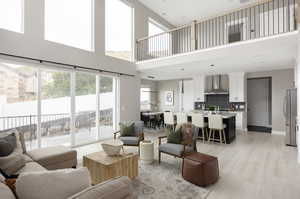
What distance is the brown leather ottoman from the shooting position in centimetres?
256

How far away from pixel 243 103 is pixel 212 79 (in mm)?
1765

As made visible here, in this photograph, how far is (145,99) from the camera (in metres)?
9.39

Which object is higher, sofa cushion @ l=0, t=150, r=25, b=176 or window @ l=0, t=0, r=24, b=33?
window @ l=0, t=0, r=24, b=33

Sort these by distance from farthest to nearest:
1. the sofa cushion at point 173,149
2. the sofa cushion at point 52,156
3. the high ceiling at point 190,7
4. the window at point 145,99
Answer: the window at point 145,99
the high ceiling at point 190,7
the sofa cushion at point 173,149
the sofa cushion at point 52,156

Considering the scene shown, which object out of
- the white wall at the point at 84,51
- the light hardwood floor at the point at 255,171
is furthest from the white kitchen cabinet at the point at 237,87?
the white wall at the point at 84,51

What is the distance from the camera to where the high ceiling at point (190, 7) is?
22.0ft

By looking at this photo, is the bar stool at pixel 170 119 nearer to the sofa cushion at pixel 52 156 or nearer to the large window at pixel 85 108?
the large window at pixel 85 108

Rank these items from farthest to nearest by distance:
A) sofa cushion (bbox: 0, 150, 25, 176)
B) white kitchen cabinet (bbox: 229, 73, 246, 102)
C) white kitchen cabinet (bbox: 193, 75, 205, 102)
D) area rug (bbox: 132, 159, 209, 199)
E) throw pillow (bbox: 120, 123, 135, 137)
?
1. white kitchen cabinet (bbox: 193, 75, 205, 102)
2. white kitchen cabinet (bbox: 229, 73, 246, 102)
3. throw pillow (bbox: 120, 123, 135, 137)
4. area rug (bbox: 132, 159, 209, 199)
5. sofa cushion (bbox: 0, 150, 25, 176)

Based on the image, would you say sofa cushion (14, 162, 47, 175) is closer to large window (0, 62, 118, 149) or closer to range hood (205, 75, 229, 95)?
large window (0, 62, 118, 149)

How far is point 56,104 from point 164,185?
11.6 ft

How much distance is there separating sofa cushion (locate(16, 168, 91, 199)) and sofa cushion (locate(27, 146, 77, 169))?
1651 millimetres

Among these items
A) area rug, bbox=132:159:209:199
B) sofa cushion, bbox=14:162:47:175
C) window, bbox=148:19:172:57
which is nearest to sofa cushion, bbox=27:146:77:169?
sofa cushion, bbox=14:162:47:175

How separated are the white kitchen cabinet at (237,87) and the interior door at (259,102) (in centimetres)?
125

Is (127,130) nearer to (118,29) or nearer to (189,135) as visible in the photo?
(189,135)
